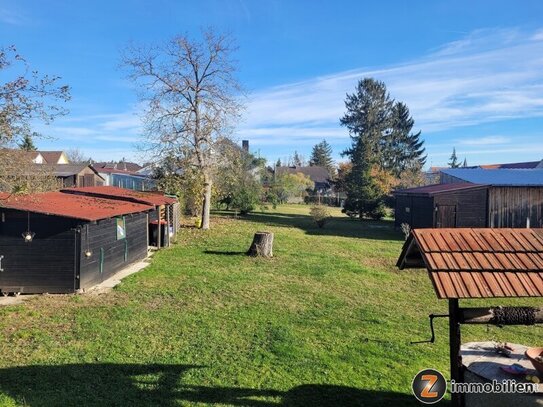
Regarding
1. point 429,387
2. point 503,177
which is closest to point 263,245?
point 429,387

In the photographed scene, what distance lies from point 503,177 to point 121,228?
23104 mm

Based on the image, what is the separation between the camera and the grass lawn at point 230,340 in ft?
17.4

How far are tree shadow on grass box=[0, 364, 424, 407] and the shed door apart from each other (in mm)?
19610

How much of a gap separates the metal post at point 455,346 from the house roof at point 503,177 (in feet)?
73.0

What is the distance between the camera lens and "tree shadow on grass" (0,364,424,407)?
5.02m

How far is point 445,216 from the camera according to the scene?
23.5 m

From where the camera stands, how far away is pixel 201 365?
607cm

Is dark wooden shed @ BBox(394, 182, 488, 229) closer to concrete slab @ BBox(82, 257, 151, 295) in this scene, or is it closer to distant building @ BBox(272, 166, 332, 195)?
concrete slab @ BBox(82, 257, 151, 295)

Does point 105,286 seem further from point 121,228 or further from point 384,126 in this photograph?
point 384,126

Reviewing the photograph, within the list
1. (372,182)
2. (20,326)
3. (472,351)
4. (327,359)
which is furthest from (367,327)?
(372,182)

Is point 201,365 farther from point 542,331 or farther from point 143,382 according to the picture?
point 542,331

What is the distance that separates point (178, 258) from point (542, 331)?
10.9 meters

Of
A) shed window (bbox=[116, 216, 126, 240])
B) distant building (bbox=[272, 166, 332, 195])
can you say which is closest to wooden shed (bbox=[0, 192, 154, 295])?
shed window (bbox=[116, 216, 126, 240])

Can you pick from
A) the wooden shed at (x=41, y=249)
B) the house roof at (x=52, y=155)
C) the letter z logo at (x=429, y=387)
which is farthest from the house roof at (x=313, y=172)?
the letter z logo at (x=429, y=387)
